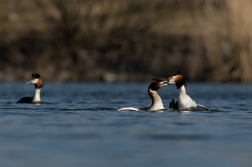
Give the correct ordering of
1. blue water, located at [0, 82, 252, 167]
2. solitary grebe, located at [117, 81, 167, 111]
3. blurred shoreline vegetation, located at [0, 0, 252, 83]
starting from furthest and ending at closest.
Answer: blurred shoreline vegetation, located at [0, 0, 252, 83] → solitary grebe, located at [117, 81, 167, 111] → blue water, located at [0, 82, 252, 167]

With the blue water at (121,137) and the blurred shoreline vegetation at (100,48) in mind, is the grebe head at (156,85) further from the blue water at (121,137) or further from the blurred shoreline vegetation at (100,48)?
the blurred shoreline vegetation at (100,48)

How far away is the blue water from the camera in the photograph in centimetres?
965

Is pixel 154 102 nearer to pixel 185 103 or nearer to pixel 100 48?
pixel 185 103

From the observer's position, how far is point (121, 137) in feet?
39.7

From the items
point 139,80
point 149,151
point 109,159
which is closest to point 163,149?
point 149,151

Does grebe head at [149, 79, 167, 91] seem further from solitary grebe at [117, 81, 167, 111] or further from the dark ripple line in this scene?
the dark ripple line

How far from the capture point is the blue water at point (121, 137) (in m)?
9.65

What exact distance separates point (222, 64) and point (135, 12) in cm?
1049

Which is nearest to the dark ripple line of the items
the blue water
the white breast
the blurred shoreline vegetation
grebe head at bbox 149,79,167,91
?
the blue water

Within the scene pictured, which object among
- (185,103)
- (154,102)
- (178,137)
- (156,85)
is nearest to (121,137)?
(178,137)

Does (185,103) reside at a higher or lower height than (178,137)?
higher

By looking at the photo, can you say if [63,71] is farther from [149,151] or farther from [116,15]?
[149,151]

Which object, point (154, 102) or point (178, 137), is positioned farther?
point (154, 102)

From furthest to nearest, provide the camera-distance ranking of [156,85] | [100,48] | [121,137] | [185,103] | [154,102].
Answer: [100,48] → [156,85] → [185,103] → [154,102] → [121,137]
